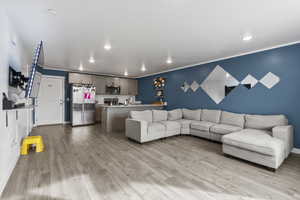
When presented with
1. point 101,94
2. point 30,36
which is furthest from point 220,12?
point 101,94

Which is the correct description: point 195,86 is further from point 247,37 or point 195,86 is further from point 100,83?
point 100,83

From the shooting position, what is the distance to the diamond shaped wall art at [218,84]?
434 centimetres

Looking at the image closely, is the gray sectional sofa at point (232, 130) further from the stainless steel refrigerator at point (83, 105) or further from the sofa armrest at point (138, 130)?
the stainless steel refrigerator at point (83, 105)

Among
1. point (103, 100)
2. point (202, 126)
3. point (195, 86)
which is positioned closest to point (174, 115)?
point (202, 126)

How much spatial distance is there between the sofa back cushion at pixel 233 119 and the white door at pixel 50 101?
21.9ft

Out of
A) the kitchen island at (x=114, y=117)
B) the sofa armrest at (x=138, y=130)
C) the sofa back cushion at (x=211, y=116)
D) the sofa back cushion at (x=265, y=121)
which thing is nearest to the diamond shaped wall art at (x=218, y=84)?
the sofa back cushion at (x=211, y=116)

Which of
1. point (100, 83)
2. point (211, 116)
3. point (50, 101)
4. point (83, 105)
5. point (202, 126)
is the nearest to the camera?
point (202, 126)

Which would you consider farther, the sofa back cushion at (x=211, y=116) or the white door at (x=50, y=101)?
the white door at (x=50, y=101)

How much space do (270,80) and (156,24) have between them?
329cm

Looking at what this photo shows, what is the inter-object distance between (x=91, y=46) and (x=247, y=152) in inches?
165

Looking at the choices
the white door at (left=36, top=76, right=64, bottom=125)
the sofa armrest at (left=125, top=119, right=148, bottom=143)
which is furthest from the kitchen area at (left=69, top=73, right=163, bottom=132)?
the sofa armrest at (left=125, top=119, right=148, bottom=143)

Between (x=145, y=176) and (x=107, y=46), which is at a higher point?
(x=107, y=46)

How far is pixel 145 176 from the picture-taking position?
84.4 inches

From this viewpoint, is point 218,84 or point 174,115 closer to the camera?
point 218,84
